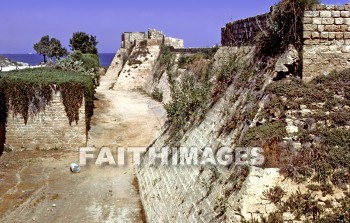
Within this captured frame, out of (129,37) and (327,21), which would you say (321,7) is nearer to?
(327,21)

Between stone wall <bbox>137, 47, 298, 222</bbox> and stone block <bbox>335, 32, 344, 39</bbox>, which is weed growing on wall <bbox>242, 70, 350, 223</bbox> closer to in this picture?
stone wall <bbox>137, 47, 298, 222</bbox>

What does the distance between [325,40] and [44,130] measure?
12.1m

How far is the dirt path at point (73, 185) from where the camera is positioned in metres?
10.3

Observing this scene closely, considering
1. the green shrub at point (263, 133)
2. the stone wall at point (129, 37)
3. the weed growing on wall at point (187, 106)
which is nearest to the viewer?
the green shrub at point (263, 133)

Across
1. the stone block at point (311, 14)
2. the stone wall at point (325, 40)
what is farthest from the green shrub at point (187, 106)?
the stone block at point (311, 14)

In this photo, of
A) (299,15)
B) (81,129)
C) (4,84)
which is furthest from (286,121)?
(4,84)

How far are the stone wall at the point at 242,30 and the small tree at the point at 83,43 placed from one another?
33.6 meters

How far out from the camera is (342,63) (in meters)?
8.32

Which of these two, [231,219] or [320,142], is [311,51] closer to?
[320,142]

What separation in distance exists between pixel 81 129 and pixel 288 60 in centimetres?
1072

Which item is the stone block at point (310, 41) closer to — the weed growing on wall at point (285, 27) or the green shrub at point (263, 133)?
the weed growing on wall at point (285, 27)

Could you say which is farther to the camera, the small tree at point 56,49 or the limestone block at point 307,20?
the small tree at point 56,49

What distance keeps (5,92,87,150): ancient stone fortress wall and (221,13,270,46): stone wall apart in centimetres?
660

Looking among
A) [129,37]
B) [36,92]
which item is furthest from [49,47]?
[36,92]
